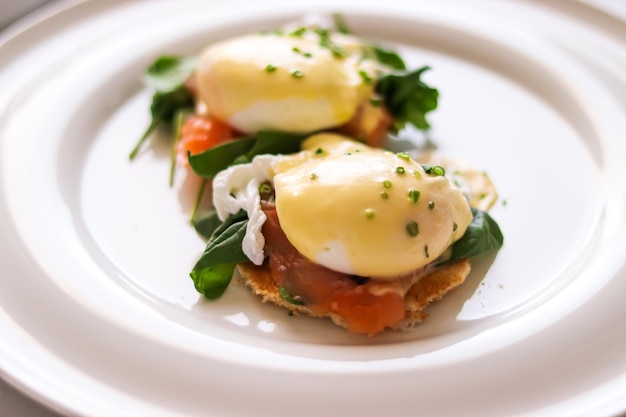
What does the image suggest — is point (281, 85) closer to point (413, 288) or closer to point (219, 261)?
point (219, 261)

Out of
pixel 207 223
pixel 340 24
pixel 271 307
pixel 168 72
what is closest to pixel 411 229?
pixel 271 307

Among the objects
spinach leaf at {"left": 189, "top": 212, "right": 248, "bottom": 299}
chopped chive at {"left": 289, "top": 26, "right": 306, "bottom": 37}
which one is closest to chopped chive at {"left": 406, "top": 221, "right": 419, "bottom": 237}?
spinach leaf at {"left": 189, "top": 212, "right": 248, "bottom": 299}

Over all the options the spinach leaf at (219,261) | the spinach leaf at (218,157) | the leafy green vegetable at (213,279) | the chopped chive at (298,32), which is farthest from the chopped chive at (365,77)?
the leafy green vegetable at (213,279)

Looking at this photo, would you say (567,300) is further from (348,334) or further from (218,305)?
(218,305)

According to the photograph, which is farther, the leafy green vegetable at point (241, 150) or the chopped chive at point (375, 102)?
the chopped chive at point (375, 102)


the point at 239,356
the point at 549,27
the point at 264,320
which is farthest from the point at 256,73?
the point at 549,27

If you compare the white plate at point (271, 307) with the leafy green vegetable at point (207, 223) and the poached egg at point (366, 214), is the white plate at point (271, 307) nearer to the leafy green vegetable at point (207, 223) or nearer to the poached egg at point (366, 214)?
the leafy green vegetable at point (207, 223)
